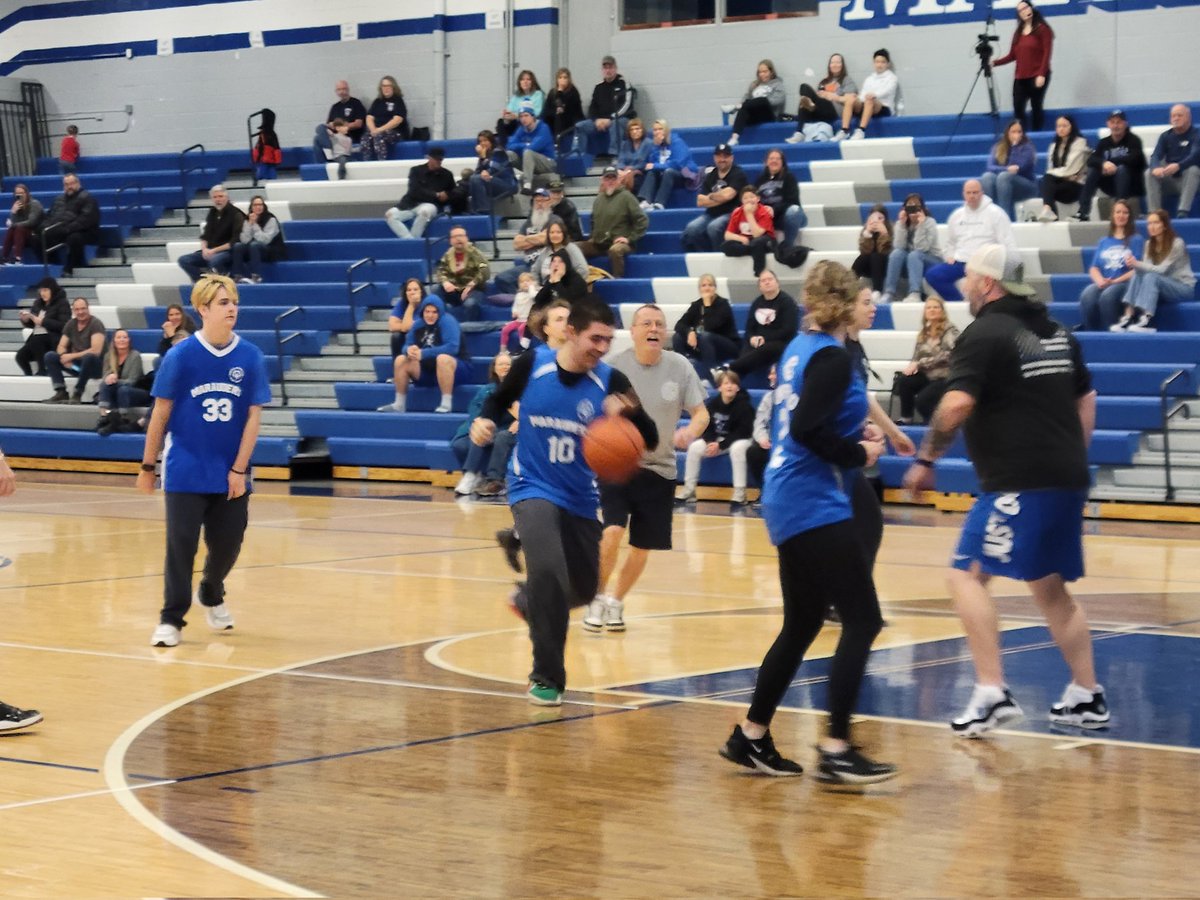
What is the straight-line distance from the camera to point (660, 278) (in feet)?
70.1

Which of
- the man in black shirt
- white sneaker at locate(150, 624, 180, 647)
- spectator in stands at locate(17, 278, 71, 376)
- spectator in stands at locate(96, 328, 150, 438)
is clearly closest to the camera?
the man in black shirt

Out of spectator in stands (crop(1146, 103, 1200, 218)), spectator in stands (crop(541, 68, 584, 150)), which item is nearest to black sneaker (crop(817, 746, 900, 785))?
spectator in stands (crop(1146, 103, 1200, 218))

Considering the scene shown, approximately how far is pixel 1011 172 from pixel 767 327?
3.85 meters

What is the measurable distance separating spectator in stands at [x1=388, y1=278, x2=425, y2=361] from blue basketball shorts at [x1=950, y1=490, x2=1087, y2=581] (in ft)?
46.8

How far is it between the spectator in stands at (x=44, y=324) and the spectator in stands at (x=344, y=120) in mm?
4770

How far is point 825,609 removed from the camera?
6359mm

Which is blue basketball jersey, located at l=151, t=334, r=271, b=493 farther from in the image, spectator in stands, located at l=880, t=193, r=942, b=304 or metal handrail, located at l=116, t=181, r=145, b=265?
metal handrail, located at l=116, t=181, r=145, b=265

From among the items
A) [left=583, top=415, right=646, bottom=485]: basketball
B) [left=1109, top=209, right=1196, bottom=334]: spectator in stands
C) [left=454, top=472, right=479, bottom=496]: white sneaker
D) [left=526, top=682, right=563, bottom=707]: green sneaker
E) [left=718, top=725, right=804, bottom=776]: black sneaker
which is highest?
[left=1109, top=209, right=1196, bottom=334]: spectator in stands

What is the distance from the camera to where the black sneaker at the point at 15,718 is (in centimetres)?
695

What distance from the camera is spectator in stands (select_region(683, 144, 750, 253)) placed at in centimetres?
2105

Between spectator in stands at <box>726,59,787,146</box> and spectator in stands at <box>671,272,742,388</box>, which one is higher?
spectator in stands at <box>726,59,787,146</box>

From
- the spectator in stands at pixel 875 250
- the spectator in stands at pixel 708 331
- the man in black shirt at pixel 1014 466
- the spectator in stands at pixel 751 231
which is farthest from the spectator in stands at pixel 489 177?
the man in black shirt at pixel 1014 466

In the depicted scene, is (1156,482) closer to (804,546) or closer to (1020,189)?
(1020,189)

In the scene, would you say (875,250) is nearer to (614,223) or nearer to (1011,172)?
(1011,172)
